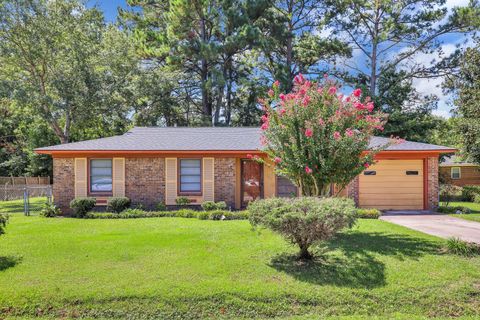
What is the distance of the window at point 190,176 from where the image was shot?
13758 millimetres

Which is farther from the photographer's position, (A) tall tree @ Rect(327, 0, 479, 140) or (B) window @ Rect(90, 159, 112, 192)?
(A) tall tree @ Rect(327, 0, 479, 140)

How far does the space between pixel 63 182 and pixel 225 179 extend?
6.65 metres

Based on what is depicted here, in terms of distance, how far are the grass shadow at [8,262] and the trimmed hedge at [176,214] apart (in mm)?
5242

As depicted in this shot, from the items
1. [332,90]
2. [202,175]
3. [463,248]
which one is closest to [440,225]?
[463,248]

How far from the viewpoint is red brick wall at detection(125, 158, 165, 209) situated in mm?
13500

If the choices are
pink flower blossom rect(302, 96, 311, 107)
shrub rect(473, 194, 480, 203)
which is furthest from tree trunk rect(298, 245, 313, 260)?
shrub rect(473, 194, 480, 203)

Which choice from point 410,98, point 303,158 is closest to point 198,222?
point 303,158

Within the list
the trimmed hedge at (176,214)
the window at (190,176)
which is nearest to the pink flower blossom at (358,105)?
the trimmed hedge at (176,214)

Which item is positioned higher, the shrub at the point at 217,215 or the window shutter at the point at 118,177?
the window shutter at the point at 118,177

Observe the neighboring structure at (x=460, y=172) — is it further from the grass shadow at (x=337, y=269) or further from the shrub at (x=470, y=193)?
the grass shadow at (x=337, y=269)

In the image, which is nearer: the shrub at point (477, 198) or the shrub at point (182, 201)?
the shrub at point (182, 201)

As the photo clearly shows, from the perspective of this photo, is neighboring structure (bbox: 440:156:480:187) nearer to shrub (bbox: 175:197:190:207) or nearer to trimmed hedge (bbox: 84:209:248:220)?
trimmed hedge (bbox: 84:209:248:220)

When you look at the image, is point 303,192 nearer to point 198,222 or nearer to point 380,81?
point 198,222

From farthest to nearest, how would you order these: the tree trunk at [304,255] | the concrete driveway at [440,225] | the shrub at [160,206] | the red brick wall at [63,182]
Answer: the red brick wall at [63,182]
the shrub at [160,206]
the concrete driveway at [440,225]
the tree trunk at [304,255]
